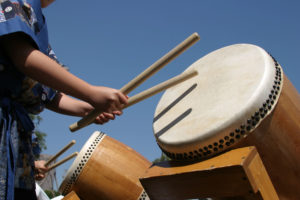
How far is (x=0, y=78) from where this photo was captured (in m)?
1.08

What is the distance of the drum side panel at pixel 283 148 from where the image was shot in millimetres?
1259

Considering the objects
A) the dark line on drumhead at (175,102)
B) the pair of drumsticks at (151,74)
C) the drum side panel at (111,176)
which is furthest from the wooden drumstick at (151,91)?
the drum side panel at (111,176)

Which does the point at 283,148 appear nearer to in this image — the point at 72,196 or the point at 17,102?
the point at 17,102

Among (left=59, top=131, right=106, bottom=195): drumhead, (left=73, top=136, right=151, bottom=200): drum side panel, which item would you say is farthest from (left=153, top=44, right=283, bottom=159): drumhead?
(left=59, top=131, right=106, bottom=195): drumhead

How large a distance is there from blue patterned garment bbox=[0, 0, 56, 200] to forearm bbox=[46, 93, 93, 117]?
0.93 feet

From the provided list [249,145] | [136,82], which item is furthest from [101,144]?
[249,145]

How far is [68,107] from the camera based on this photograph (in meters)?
1.56

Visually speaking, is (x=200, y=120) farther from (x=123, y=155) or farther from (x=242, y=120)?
(x=123, y=155)

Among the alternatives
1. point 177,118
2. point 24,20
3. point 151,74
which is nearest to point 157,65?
point 151,74

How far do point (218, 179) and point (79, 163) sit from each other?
53.6 inches

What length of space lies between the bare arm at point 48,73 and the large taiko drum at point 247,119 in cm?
38

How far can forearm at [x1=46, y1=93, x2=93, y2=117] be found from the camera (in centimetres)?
154

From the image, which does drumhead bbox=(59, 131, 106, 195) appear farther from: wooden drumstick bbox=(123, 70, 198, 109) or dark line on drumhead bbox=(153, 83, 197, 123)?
wooden drumstick bbox=(123, 70, 198, 109)

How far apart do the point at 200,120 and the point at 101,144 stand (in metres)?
1.23
